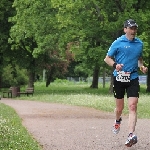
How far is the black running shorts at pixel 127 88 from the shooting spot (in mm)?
8180

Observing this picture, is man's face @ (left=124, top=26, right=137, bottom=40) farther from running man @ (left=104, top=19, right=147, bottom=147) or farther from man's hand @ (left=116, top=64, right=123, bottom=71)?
man's hand @ (left=116, top=64, right=123, bottom=71)

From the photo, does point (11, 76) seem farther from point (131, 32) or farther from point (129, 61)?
point (131, 32)

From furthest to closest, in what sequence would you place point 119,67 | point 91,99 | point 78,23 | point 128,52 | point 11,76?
1. point 11,76
2. point 78,23
3. point 91,99
4. point 128,52
5. point 119,67

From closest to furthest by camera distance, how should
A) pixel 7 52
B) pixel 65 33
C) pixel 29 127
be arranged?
pixel 29 127, pixel 65 33, pixel 7 52

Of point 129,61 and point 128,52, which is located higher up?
point 128,52

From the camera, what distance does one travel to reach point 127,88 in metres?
8.38

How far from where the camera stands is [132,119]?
7.99m

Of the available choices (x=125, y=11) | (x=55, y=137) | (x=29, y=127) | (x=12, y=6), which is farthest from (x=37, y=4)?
(x=55, y=137)

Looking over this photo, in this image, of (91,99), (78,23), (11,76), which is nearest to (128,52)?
(91,99)

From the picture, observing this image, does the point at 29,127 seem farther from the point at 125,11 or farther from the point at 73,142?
the point at 125,11

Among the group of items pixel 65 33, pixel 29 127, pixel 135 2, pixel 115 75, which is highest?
pixel 135 2

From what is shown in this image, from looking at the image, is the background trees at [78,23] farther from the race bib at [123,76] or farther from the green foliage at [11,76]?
the race bib at [123,76]

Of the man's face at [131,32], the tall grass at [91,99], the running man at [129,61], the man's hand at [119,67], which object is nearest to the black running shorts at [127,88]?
the running man at [129,61]

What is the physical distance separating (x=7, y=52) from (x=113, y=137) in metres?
33.7
